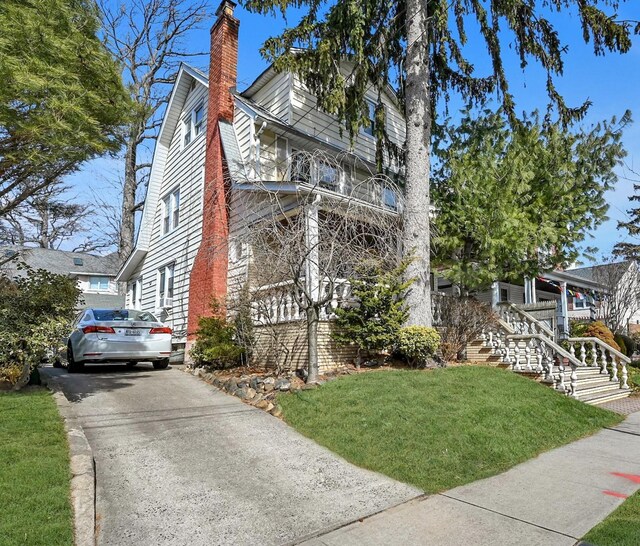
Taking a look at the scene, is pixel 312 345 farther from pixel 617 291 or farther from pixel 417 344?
pixel 617 291

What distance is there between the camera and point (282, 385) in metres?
8.44

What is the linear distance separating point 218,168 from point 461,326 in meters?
8.40

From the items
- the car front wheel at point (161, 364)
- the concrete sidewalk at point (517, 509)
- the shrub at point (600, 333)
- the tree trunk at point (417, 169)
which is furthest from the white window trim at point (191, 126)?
the shrub at point (600, 333)

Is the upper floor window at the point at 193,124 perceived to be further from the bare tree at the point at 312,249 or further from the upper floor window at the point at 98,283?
the upper floor window at the point at 98,283

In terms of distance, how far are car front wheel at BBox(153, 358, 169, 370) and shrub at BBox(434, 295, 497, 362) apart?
680 cm

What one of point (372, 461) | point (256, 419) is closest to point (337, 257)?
point (256, 419)

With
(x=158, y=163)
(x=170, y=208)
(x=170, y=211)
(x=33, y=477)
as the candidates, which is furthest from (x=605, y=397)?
(x=158, y=163)

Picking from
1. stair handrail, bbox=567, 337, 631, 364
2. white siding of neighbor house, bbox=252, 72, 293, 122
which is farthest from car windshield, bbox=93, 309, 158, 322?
stair handrail, bbox=567, 337, 631, 364

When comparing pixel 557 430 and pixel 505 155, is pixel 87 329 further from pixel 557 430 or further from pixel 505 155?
pixel 505 155

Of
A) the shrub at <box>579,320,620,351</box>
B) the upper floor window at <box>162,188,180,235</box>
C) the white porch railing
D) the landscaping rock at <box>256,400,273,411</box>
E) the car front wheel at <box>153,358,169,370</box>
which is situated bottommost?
the landscaping rock at <box>256,400,273,411</box>

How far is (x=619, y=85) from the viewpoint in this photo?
8289 millimetres

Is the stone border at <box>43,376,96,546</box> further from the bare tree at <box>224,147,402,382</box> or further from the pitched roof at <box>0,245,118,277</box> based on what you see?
the pitched roof at <box>0,245,118,277</box>

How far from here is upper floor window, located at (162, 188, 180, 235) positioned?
55.3ft

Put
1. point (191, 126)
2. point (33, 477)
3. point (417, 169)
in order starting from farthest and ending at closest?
point (191, 126)
point (417, 169)
point (33, 477)
